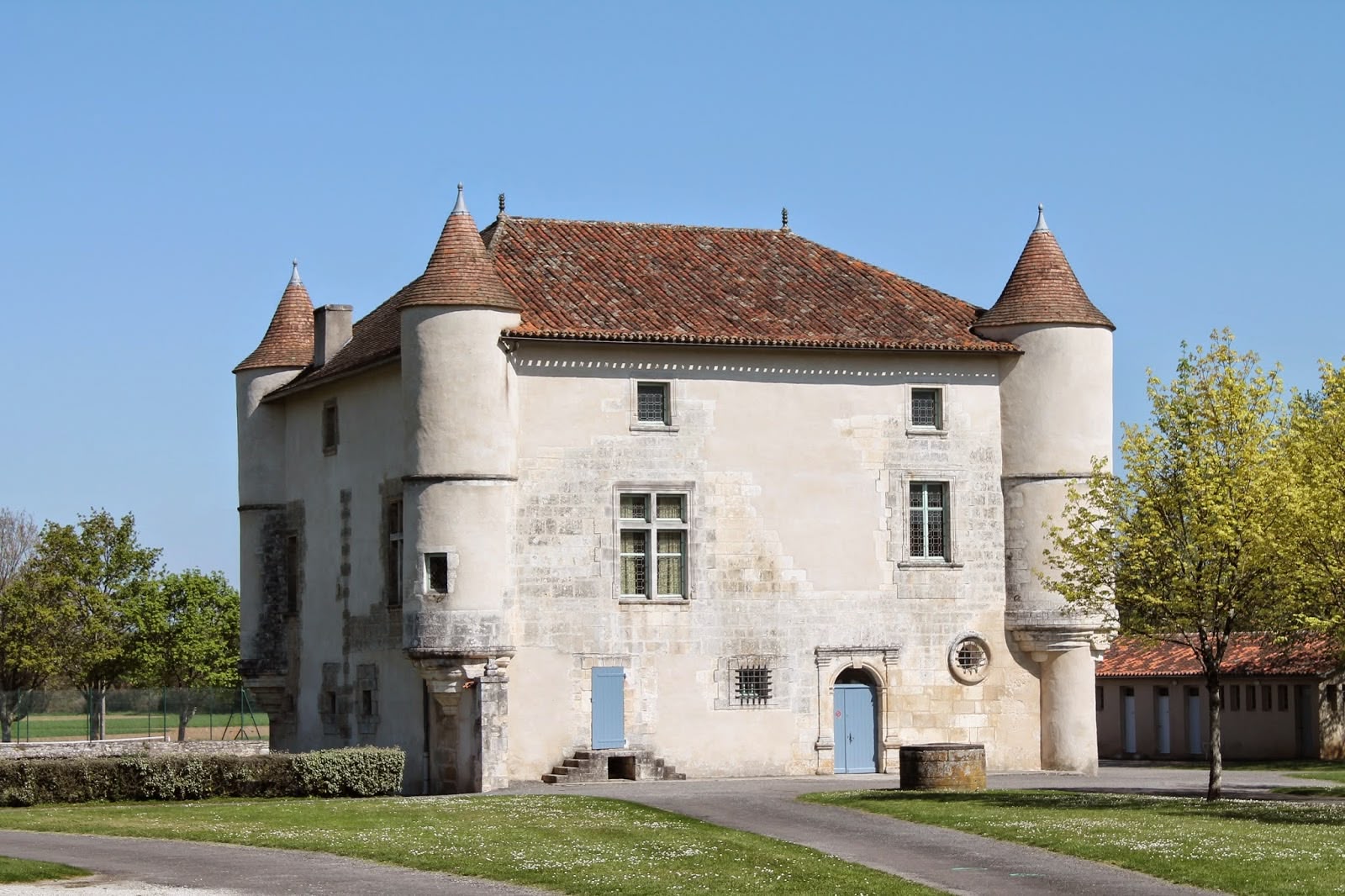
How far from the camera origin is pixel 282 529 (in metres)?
50.3

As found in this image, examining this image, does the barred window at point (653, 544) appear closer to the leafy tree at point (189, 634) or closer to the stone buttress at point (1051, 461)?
the stone buttress at point (1051, 461)

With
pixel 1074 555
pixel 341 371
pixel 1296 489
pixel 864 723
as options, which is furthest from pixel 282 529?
pixel 1296 489

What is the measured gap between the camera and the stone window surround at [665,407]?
42625 mm

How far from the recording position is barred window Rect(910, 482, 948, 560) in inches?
1756

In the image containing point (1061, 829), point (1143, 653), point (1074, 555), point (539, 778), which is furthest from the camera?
point (1143, 653)

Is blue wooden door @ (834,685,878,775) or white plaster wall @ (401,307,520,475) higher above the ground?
white plaster wall @ (401,307,520,475)

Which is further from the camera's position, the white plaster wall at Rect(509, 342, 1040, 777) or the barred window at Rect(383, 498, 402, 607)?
the barred window at Rect(383, 498, 402, 607)

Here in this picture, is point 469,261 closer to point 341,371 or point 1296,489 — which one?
point 341,371

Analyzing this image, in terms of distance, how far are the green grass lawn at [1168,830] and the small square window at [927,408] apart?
10.8m

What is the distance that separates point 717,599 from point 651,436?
3752 millimetres

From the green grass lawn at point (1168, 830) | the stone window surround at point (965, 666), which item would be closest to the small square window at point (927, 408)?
the stone window surround at point (965, 666)

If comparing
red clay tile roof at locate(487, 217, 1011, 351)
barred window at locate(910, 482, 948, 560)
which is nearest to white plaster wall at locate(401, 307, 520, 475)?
red clay tile roof at locate(487, 217, 1011, 351)

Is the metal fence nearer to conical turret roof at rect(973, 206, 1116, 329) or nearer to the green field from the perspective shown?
the green field

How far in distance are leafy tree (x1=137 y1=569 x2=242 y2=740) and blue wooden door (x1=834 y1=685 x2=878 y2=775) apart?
40.2 metres
